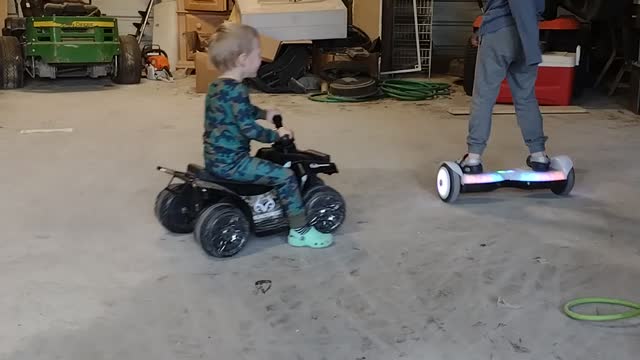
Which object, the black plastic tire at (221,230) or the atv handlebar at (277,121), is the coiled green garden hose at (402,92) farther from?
the black plastic tire at (221,230)

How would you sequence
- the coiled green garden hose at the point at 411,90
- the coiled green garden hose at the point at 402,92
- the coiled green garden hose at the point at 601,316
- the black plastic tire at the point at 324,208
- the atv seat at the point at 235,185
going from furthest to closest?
the coiled green garden hose at the point at 411,90
the coiled green garden hose at the point at 402,92
the black plastic tire at the point at 324,208
the atv seat at the point at 235,185
the coiled green garden hose at the point at 601,316

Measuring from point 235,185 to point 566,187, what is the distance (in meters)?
1.49

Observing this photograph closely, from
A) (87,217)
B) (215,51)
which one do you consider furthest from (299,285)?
(87,217)

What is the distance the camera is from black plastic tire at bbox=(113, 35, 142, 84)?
6.77 meters

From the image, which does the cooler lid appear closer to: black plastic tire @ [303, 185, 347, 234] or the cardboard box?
the cardboard box

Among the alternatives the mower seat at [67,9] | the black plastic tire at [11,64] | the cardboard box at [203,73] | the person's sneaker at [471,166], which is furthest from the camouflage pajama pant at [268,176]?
the mower seat at [67,9]

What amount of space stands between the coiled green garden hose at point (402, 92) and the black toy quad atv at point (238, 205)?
3.20 m

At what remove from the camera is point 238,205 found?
8.20ft

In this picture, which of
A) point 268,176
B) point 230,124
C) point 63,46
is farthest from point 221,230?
point 63,46

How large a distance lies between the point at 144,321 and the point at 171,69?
19.3 ft

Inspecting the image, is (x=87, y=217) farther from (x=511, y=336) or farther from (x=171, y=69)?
(x=171, y=69)

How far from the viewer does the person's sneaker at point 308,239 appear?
2566mm

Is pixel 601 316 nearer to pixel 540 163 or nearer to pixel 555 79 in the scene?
pixel 540 163

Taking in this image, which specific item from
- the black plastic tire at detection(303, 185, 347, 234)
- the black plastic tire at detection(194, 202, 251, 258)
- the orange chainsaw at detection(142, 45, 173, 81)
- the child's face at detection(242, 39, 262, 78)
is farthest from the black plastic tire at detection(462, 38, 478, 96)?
the black plastic tire at detection(194, 202, 251, 258)
